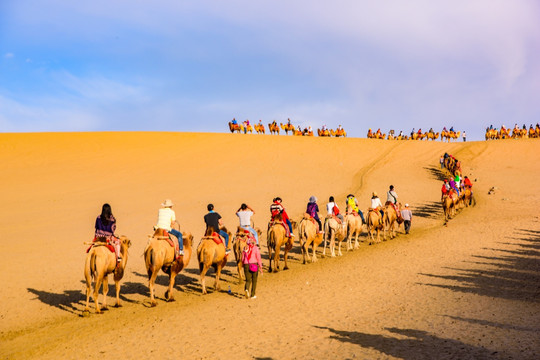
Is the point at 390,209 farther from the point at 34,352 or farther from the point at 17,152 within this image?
the point at 17,152

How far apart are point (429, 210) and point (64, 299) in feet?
74.4

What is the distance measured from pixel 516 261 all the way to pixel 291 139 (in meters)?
43.4

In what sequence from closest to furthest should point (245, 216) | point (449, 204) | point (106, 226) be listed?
point (106, 226) < point (245, 216) < point (449, 204)

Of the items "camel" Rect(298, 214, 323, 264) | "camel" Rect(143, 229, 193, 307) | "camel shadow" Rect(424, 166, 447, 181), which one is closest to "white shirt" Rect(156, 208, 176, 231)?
"camel" Rect(143, 229, 193, 307)

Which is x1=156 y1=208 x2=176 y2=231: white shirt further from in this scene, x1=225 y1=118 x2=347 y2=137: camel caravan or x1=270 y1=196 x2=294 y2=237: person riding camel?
x1=225 y1=118 x2=347 y2=137: camel caravan

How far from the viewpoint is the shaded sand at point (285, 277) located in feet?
31.4

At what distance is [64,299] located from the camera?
1417 cm

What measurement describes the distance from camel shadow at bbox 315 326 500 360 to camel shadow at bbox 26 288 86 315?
24.2 ft

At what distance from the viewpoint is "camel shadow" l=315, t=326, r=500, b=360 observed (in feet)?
27.7

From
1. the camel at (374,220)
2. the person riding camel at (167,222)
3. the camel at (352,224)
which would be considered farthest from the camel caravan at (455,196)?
the person riding camel at (167,222)

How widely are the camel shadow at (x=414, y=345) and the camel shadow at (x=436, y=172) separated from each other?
3296 cm

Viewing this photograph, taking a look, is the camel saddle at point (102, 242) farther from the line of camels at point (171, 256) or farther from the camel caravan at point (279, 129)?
the camel caravan at point (279, 129)

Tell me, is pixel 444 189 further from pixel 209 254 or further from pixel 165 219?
pixel 165 219

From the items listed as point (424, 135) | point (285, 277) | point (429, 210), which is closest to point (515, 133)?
point (424, 135)
